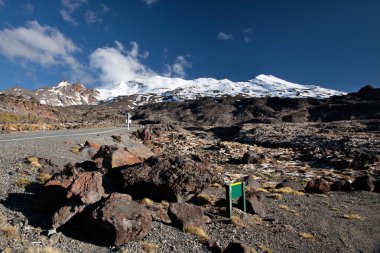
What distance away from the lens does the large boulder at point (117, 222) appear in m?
9.01

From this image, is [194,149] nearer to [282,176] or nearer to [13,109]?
[282,176]

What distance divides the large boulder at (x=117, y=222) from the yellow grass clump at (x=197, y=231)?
4.82ft

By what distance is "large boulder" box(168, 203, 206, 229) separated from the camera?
10.9 meters

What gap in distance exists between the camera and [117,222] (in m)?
9.02

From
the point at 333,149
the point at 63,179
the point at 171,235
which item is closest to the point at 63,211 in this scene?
the point at 63,179

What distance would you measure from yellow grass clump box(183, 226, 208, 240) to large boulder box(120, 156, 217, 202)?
9.03ft

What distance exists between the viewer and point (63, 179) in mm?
12000

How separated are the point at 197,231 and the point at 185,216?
2.25 ft

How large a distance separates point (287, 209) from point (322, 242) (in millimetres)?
3603

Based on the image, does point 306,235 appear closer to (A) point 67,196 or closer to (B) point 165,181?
(B) point 165,181

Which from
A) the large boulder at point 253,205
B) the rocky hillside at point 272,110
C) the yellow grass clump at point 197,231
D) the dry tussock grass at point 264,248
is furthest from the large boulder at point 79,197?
the rocky hillside at point 272,110

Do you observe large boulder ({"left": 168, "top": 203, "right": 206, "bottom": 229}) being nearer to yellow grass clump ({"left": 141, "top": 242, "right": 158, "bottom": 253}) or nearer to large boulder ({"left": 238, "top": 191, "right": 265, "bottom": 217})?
yellow grass clump ({"left": 141, "top": 242, "right": 158, "bottom": 253})

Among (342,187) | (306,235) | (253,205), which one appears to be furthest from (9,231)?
(342,187)

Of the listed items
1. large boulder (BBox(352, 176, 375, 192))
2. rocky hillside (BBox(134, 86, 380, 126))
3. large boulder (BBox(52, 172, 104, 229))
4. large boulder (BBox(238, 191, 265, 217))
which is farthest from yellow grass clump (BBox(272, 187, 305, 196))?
rocky hillside (BBox(134, 86, 380, 126))
